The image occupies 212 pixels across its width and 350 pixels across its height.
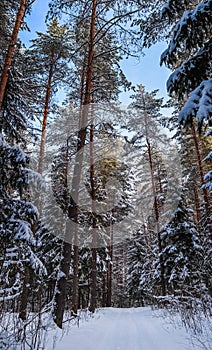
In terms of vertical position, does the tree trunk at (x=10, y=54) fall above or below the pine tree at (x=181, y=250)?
above

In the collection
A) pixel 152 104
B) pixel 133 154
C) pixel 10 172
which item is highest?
pixel 152 104

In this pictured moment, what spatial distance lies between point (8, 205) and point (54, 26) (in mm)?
9512

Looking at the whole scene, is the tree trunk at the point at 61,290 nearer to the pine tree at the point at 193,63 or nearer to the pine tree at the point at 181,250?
the pine tree at the point at 193,63

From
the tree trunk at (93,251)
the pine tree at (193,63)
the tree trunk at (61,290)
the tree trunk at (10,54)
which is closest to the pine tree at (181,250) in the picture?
the tree trunk at (93,251)

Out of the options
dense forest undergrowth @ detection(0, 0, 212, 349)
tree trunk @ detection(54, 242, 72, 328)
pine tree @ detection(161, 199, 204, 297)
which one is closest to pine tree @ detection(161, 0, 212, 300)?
dense forest undergrowth @ detection(0, 0, 212, 349)

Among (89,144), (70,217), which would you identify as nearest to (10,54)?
(70,217)

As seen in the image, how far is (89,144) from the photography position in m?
12.3

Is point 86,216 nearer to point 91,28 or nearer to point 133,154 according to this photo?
point 133,154

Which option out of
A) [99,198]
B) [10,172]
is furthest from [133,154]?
[10,172]

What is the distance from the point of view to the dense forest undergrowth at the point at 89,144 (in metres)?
4.70

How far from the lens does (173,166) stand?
53.4 feet

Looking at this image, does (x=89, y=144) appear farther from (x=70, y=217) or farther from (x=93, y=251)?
(x=70, y=217)

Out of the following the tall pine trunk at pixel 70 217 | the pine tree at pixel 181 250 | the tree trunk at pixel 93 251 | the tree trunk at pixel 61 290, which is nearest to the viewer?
the tree trunk at pixel 61 290

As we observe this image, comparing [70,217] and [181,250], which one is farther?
[181,250]
